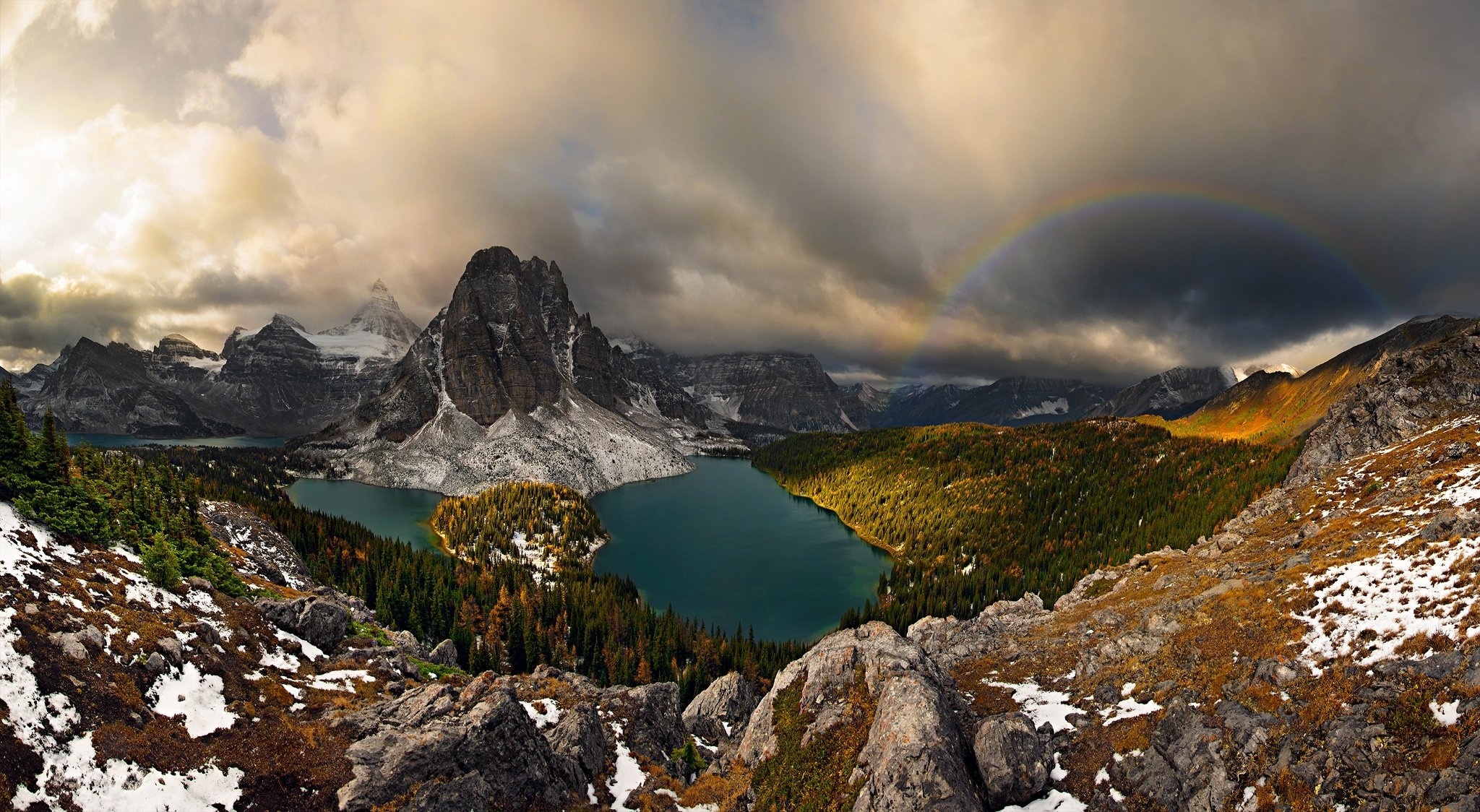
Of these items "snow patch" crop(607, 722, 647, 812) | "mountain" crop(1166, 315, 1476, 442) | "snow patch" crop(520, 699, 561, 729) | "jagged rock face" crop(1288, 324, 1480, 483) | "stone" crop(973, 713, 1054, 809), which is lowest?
"snow patch" crop(607, 722, 647, 812)

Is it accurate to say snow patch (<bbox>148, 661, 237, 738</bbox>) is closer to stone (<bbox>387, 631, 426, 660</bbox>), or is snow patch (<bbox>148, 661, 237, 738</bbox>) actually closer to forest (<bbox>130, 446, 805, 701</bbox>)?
stone (<bbox>387, 631, 426, 660</bbox>)

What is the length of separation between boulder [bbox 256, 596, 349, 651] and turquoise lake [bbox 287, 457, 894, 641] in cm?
5503

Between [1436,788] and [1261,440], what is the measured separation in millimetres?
164650

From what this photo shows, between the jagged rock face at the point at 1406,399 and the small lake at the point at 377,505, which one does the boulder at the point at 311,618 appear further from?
the small lake at the point at 377,505

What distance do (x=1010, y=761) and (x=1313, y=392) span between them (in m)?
230

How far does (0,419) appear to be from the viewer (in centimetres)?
2366

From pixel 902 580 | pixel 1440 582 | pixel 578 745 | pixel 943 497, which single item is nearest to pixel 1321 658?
pixel 1440 582

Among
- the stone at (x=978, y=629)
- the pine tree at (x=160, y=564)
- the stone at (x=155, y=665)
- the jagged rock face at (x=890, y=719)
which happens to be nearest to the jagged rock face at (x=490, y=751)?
the stone at (x=155, y=665)

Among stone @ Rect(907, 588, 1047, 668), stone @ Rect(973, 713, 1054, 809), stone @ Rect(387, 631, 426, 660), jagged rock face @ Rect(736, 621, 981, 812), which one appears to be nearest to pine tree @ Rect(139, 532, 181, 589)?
stone @ Rect(387, 631, 426, 660)

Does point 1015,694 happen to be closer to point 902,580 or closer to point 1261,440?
point 902,580

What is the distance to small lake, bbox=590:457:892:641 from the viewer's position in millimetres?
81750

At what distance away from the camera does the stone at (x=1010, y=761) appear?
54.0 ft

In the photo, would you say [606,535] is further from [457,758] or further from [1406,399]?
[1406,399]

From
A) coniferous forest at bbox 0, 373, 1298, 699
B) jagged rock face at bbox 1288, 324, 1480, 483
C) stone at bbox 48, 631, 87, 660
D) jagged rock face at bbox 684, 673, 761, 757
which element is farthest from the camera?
jagged rock face at bbox 1288, 324, 1480, 483
